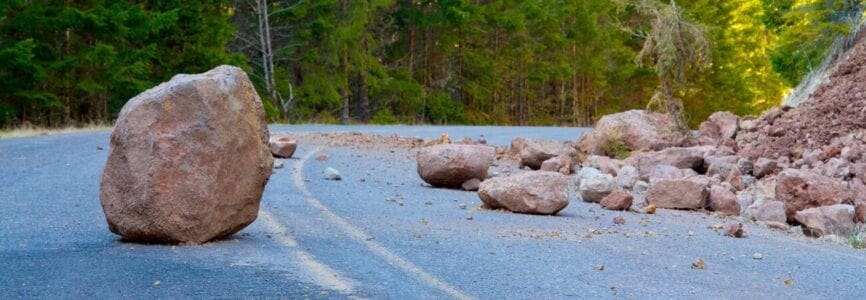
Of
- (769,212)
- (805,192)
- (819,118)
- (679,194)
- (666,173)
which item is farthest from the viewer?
(819,118)

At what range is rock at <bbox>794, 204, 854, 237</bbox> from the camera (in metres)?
9.93

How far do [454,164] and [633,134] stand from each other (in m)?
8.32

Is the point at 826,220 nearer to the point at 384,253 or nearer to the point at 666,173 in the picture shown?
the point at 666,173

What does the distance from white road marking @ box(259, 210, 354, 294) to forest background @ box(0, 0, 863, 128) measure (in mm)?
16064

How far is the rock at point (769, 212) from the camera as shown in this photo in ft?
34.9

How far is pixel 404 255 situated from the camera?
6.72 meters

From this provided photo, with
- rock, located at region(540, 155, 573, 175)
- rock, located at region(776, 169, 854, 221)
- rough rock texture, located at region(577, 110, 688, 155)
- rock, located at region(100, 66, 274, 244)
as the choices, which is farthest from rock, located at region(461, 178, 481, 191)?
rough rock texture, located at region(577, 110, 688, 155)

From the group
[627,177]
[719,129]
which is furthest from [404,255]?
[719,129]

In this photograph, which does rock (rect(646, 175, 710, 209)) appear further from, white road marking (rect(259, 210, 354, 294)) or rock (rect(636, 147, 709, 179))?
white road marking (rect(259, 210, 354, 294))

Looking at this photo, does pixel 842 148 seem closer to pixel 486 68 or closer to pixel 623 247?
pixel 623 247

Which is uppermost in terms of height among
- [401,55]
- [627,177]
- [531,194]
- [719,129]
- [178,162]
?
[401,55]

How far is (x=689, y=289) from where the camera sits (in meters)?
6.01

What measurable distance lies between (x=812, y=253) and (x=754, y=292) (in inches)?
83.5

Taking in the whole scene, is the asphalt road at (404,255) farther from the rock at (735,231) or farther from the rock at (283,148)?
the rock at (283,148)
